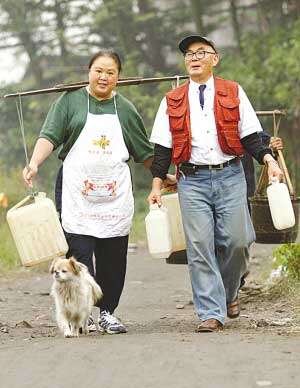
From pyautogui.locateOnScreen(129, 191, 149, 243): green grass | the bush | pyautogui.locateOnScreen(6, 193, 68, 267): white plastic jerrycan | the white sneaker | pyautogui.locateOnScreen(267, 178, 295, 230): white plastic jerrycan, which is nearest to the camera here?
pyautogui.locateOnScreen(267, 178, 295, 230): white plastic jerrycan

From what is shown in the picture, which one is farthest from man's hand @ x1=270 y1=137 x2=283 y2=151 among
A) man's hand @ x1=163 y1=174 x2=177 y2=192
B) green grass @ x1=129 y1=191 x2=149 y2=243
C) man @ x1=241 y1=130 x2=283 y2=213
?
green grass @ x1=129 y1=191 x2=149 y2=243

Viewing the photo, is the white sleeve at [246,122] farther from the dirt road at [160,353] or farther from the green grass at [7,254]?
the green grass at [7,254]

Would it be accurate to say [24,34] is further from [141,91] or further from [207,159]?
[207,159]

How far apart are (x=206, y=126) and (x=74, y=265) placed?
1.32 meters

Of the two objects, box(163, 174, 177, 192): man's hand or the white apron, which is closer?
the white apron

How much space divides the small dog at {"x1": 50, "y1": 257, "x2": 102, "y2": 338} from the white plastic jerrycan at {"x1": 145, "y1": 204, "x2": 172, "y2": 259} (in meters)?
0.53

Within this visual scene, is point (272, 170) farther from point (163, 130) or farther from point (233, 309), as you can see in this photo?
point (233, 309)

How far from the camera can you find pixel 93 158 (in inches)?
289

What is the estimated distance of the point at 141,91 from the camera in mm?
26344

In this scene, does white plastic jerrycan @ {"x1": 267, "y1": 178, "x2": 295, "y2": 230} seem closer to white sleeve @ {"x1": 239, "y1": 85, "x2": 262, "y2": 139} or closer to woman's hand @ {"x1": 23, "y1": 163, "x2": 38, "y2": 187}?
white sleeve @ {"x1": 239, "y1": 85, "x2": 262, "y2": 139}

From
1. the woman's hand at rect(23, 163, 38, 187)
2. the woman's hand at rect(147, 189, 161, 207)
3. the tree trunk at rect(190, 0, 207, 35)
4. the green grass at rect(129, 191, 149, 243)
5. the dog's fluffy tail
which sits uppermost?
the tree trunk at rect(190, 0, 207, 35)

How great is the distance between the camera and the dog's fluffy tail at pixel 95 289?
289 inches

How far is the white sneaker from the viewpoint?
7.52 meters

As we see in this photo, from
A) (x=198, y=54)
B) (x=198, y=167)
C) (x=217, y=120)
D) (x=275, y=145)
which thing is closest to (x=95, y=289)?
(x=198, y=167)
